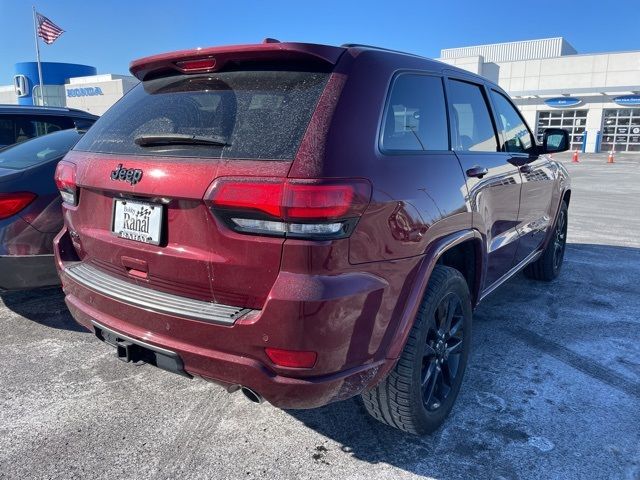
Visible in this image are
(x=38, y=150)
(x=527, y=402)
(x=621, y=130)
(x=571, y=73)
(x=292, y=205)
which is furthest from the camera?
(x=571, y=73)

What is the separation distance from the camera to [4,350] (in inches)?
140

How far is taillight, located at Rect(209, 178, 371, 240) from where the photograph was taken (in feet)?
5.97

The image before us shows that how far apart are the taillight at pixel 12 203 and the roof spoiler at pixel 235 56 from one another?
5.19 feet

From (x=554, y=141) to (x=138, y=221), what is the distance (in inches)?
149

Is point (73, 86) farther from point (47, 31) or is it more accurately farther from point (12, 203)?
point (12, 203)

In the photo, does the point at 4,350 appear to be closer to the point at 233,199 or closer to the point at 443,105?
the point at 233,199

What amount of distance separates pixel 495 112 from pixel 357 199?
2.31m

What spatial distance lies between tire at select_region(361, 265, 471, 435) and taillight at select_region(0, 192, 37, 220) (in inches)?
105

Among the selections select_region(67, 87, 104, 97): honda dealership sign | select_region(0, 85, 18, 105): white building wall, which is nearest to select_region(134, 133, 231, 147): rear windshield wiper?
select_region(67, 87, 104, 97): honda dealership sign

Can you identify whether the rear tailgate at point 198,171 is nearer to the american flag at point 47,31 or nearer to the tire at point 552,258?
the tire at point 552,258

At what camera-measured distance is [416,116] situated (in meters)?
2.59

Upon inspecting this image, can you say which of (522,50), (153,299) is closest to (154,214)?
(153,299)

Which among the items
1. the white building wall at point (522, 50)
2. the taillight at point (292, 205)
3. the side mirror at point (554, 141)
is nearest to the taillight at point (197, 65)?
the taillight at point (292, 205)

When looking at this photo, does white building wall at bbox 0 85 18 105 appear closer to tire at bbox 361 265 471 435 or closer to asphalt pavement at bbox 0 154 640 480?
asphalt pavement at bbox 0 154 640 480
